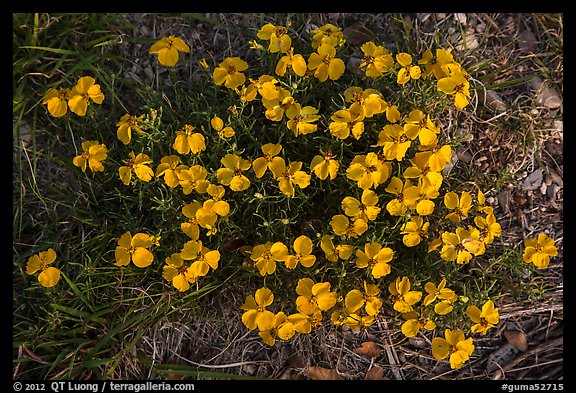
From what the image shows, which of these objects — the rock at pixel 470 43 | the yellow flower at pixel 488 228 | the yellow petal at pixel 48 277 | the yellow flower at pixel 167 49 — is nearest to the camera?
the yellow flower at pixel 488 228

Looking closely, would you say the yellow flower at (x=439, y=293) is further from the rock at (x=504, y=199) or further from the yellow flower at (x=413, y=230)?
the rock at (x=504, y=199)

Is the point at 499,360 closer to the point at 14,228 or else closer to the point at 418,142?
the point at 418,142

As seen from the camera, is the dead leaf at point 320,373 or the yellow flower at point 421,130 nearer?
the yellow flower at point 421,130

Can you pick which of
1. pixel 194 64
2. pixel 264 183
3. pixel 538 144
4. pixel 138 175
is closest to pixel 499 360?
pixel 538 144

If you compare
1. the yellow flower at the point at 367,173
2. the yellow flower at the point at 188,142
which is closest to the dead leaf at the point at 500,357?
the yellow flower at the point at 367,173

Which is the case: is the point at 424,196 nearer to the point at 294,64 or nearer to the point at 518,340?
the point at 294,64

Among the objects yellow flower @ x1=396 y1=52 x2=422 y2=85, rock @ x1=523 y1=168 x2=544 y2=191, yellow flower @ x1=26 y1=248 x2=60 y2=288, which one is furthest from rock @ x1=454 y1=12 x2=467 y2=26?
yellow flower @ x1=26 y1=248 x2=60 y2=288
